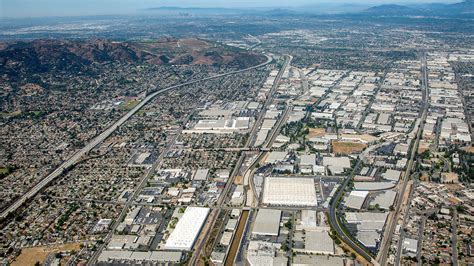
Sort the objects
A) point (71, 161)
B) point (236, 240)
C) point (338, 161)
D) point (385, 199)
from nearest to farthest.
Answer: point (236, 240) < point (385, 199) < point (338, 161) < point (71, 161)

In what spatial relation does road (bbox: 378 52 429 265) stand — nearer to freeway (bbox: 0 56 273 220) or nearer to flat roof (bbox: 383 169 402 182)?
flat roof (bbox: 383 169 402 182)

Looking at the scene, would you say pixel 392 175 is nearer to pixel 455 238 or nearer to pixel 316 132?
pixel 455 238

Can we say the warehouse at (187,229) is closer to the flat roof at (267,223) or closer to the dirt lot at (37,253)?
the flat roof at (267,223)

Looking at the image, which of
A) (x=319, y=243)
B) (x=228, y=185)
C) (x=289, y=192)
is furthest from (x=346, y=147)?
(x=319, y=243)

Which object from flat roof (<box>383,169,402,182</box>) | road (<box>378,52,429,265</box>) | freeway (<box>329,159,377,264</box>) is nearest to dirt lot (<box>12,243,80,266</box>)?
freeway (<box>329,159,377,264</box>)

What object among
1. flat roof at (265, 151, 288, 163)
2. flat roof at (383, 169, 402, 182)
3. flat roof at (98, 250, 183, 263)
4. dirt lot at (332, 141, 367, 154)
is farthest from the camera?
dirt lot at (332, 141, 367, 154)

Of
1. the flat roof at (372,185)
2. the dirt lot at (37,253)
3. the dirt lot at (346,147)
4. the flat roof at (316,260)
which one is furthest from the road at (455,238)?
the dirt lot at (37,253)
